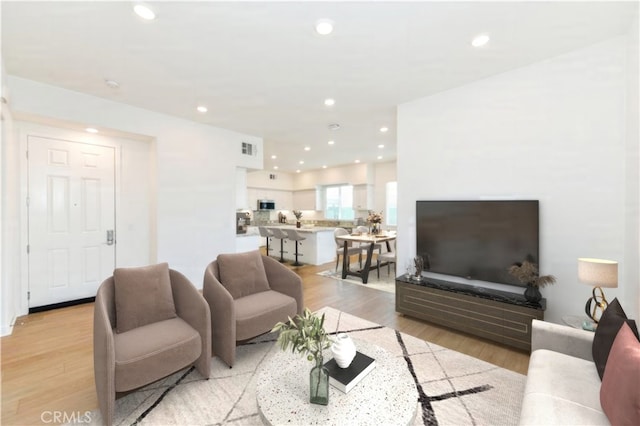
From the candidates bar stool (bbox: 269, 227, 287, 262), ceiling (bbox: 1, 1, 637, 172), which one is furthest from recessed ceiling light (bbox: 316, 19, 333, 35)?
bar stool (bbox: 269, 227, 287, 262)

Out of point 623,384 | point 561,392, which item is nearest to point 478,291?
→ point 561,392

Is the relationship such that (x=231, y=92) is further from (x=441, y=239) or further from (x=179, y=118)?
(x=441, y=239)

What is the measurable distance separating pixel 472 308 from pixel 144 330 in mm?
3204

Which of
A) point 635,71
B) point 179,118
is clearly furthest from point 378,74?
point 179,118

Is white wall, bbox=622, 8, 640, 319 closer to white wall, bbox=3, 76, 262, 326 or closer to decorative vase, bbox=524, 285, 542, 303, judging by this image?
decorative vase, bbox=524, 285, 542, 303

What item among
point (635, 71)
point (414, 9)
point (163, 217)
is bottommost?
point (163, 217)

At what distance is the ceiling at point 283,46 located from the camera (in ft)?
6.59

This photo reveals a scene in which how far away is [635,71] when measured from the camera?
2.10 metres

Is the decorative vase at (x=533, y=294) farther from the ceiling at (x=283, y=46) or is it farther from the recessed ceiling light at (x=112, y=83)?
the recessed ceiling light at (x=112, y=83)

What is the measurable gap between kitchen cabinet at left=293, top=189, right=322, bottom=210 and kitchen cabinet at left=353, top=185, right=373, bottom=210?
1.82 metres

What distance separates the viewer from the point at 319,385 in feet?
4.61

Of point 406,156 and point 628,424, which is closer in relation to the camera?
point 628,424

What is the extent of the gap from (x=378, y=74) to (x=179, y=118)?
10.9 ft
